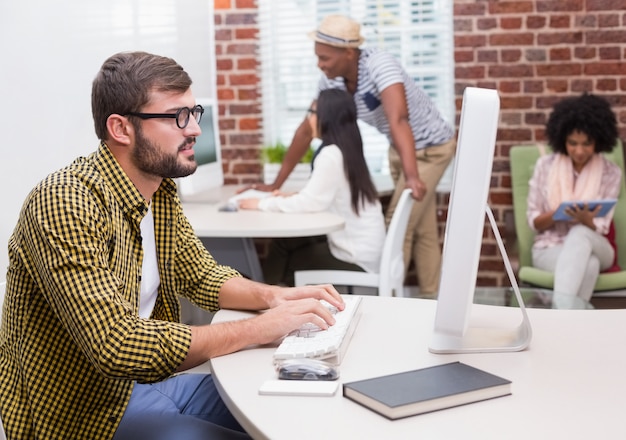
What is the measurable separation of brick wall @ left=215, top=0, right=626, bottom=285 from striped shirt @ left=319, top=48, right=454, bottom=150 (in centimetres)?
35

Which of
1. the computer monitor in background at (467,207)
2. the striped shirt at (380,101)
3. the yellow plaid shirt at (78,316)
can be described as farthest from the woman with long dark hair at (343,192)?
the computer monitor in background at (467,207)

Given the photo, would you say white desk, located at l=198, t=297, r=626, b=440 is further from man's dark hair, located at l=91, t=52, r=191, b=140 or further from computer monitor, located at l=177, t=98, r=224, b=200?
computer monitor, located at l=177, t=98, r=224, b=200

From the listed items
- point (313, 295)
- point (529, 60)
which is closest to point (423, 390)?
point (313, 295)

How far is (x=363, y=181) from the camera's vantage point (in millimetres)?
3602

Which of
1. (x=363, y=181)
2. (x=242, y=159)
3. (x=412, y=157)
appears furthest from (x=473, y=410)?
(x=242, y=159)

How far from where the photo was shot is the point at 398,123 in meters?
4.04

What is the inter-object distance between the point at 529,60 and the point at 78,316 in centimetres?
371

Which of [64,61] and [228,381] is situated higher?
[64,61]

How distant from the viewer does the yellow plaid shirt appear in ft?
4.74

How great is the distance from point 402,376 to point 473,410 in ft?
0.48

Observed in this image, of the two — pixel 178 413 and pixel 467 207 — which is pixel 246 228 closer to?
pixel 178 413

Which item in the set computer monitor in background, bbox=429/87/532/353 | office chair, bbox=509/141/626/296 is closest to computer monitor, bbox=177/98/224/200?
office chair, bbox=509/141/626/296

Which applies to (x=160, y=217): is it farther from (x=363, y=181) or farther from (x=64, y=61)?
(x=363, y=181)

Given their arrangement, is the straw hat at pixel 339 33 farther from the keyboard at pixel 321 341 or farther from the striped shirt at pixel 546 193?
the keyboard at pixel 321 341
